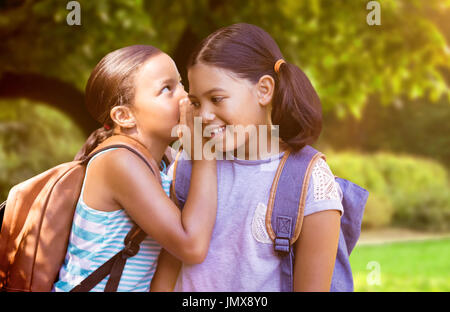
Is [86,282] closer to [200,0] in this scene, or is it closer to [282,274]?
[282,274]

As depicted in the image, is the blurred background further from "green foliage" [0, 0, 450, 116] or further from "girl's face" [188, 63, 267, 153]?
"girl's face" [188, 63, 267, 153]

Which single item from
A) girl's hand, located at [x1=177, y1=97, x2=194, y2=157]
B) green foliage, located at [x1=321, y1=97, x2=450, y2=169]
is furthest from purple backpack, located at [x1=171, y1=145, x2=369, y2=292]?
green foliage, located at [x1=321, y1=97, x2=450, y2=169]

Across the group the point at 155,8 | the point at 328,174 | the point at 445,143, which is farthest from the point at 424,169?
the point at 328,174

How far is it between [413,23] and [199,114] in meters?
5.35

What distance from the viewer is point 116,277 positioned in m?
1.74

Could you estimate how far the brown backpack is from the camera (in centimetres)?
173

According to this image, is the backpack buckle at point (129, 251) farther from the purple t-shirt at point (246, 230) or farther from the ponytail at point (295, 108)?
the ponytail at point (295, 108)

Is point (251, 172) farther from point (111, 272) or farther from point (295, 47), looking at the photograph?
point (295, 47)

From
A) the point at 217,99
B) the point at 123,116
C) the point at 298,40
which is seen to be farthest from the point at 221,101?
the point at 298,40

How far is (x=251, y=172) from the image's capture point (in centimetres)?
186

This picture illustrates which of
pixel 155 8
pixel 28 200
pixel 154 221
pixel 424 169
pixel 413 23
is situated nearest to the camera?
pixel 154 221

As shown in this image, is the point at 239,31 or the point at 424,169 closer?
the point at 239,31

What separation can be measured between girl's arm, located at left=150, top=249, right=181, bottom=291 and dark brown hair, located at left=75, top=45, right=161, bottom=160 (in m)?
0.51
